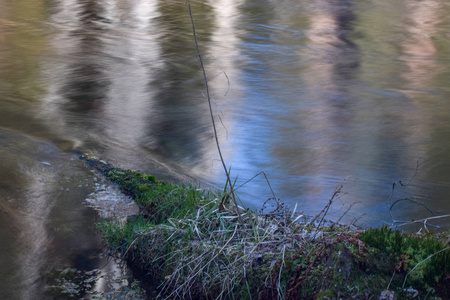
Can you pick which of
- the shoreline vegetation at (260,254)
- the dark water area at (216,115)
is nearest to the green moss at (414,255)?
the shoreline vegetation at (260,254)

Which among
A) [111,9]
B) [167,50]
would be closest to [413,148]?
[167,50]

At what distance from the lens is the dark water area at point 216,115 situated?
188 inches

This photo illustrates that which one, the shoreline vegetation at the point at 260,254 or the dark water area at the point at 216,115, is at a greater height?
the shoreline vegetation at the point at 260,254

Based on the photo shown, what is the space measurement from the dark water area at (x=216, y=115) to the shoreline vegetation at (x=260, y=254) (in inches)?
19.4

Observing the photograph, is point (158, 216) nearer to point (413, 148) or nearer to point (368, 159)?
point (368, 159)

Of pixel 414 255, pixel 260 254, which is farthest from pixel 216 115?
pixel 414 255

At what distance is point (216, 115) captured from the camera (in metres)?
7.53

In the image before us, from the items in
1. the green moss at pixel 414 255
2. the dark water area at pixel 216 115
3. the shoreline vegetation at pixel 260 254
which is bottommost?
the dark water area at pixel 216 115

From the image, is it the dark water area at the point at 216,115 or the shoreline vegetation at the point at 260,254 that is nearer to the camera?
the shoreline vegetation at the point at 260,254

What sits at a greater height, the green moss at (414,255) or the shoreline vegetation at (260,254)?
the green moss at (414,255)

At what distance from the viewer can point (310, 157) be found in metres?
6.08

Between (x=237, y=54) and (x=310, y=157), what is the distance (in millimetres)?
5322

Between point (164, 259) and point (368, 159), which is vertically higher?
point (164, 259)

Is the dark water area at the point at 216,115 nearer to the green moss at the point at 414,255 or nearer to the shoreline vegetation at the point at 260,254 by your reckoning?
the shoreline vegetation at the point at 260,254
